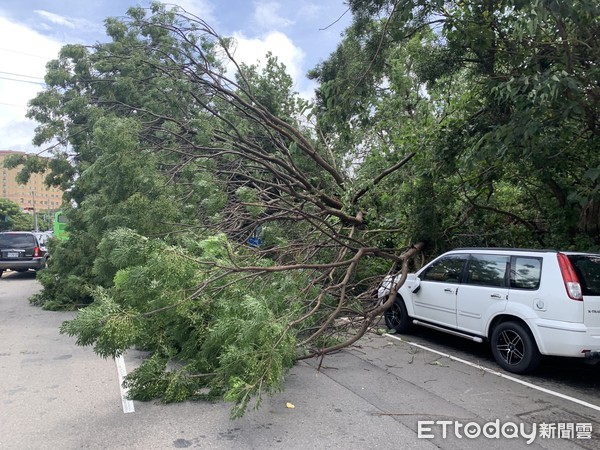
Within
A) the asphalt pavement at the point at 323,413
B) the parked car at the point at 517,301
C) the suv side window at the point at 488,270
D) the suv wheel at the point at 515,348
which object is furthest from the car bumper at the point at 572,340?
the suv side window at the point at 488,270

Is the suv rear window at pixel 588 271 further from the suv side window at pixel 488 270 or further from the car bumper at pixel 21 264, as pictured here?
the car bumper at pixel 21 264

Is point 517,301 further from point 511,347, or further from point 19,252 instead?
point 19,252

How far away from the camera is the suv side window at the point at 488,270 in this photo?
6.23 m

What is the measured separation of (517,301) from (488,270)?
0.72m

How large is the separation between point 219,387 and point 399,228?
5.62 m

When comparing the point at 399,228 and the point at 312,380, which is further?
the point at 399,228

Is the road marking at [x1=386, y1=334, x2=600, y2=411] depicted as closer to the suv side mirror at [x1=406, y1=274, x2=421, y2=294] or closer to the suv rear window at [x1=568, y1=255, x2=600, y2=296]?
the suv side mirror at [x1=406, y1=274, x2=421, y2=294]

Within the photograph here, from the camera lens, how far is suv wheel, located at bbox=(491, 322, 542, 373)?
5.62 m

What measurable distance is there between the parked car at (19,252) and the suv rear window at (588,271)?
59.6ft

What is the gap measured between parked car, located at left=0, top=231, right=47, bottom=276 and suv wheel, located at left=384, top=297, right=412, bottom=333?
1501 centimetres

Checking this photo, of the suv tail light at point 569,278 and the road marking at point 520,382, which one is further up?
the suv tail light at point 569,278

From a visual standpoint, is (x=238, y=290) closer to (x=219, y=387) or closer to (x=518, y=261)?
(x=219, y=387)

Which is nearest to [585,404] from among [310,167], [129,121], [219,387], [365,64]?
[219,387]

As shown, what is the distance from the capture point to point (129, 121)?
8.61 m
